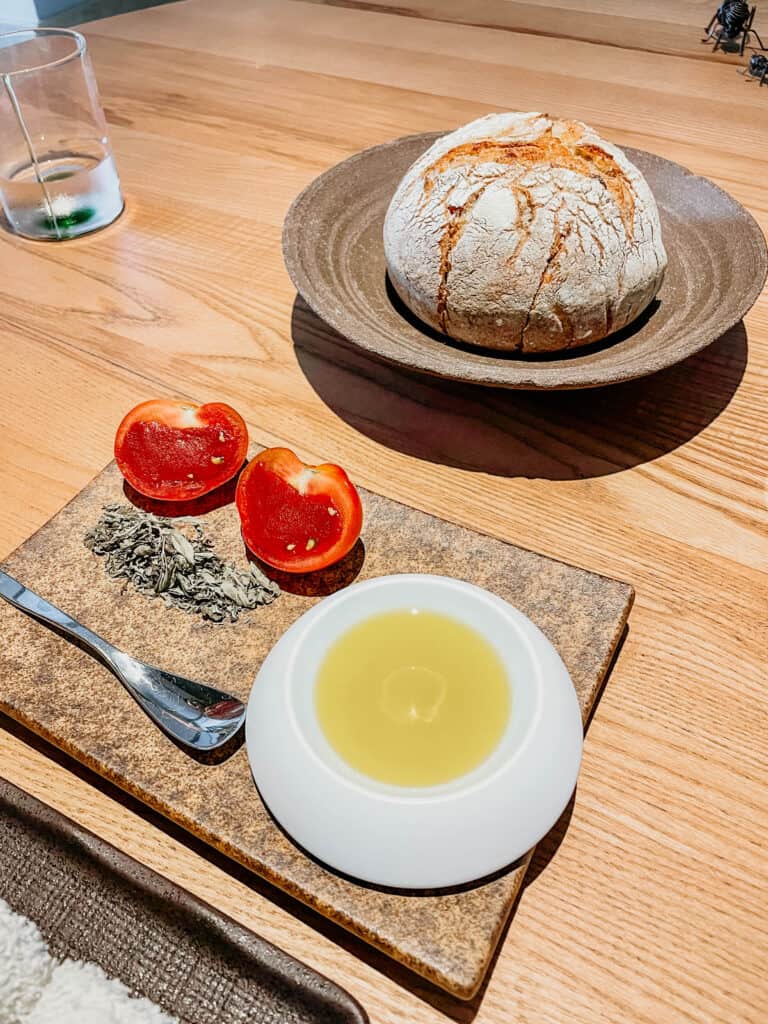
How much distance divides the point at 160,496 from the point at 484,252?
14.7 inches

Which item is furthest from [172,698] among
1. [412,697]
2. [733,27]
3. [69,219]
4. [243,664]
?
[733,27]

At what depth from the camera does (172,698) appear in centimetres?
58

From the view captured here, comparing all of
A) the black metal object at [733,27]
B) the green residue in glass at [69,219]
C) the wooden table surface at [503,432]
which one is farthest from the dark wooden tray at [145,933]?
the black metal object at [733,27]

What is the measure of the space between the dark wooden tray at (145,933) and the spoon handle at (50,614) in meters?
0.11

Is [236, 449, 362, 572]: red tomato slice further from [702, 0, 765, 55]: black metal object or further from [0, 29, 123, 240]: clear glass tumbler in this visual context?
[702, 0, 765, 55]: black metal object

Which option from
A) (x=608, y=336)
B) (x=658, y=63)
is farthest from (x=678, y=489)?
(x=658, y=63)

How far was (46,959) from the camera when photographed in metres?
0.50

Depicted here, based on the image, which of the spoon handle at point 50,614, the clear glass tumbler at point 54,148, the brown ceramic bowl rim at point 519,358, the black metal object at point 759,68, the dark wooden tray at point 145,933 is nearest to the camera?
the dark wooden tray at point 145,933

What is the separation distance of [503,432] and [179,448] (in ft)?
1.07

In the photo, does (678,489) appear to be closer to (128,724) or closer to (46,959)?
(128,724)

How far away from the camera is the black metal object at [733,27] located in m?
1.61

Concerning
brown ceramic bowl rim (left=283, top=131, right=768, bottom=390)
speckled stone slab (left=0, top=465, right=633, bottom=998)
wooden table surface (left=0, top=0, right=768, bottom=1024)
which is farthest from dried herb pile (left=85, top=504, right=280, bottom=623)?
brown ceramic bowl rim (left=283, top=131, right=768, bottom=390)

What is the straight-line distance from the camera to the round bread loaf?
777 mm

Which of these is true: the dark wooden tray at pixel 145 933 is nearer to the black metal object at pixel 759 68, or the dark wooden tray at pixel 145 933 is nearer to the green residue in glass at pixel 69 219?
the green residue in glass at pixel 69 219
